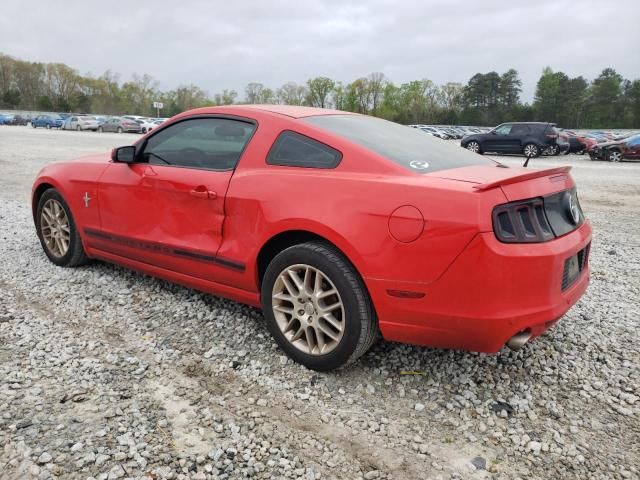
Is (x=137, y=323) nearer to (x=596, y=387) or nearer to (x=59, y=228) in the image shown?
(x=59, y=228)

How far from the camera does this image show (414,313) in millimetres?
2623

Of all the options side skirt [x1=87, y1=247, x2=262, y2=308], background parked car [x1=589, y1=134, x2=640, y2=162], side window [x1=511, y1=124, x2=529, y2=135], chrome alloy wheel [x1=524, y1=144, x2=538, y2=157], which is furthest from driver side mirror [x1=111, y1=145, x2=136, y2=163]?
background parked car [x1=589, y1=134, x2=640, y2=162]

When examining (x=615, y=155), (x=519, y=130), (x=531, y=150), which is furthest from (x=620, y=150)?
(x=519, y=130)

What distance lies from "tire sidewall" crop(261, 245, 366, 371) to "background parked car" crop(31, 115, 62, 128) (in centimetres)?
5412

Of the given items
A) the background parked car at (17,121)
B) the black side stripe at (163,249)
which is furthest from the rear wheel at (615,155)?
the background parked car at (17,121)

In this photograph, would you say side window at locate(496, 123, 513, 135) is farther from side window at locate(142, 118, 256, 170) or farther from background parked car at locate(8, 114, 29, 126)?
background parked car at locate(8, 114, 29, 126)

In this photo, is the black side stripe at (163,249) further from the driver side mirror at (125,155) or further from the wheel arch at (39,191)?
the wheel arch at (39,191)

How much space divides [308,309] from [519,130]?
75.0 feet

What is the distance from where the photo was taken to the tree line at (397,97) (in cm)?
8469

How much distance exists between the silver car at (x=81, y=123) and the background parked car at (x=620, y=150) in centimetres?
3846

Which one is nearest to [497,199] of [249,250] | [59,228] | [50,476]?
[249,250]

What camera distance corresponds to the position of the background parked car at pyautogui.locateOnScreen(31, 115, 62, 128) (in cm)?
5034

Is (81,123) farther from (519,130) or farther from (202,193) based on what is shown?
(202,193)

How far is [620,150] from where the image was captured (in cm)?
2228
